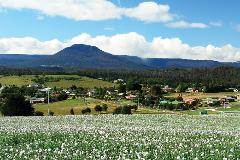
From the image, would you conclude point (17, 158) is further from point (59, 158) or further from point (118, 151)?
point (118, 151)

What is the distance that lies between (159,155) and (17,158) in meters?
4.26

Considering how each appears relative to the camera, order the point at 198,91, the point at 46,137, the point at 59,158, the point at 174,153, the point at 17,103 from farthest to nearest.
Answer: the point at 198,91
the point at 17,103
the point at 46,137
the point at 174,153
the point at 59,158

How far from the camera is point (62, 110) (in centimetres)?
10625

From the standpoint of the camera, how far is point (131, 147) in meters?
18.1

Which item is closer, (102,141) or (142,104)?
(102,141)

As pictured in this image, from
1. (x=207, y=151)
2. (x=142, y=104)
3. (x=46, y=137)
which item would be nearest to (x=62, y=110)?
(x=142, y=104)

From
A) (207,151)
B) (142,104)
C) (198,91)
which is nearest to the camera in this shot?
(207,151)

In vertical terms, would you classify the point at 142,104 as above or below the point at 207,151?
below

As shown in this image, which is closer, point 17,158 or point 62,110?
point 17,158

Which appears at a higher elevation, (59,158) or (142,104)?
(59,158)

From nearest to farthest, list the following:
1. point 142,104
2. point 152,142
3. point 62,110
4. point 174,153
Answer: point 174,153 < point 152,142 < point 62,110 < point 142,104

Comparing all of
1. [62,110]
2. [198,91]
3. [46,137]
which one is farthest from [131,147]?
[198,91]

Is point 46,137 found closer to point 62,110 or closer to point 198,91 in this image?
point 62,110

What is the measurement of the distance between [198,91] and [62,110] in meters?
95.7
